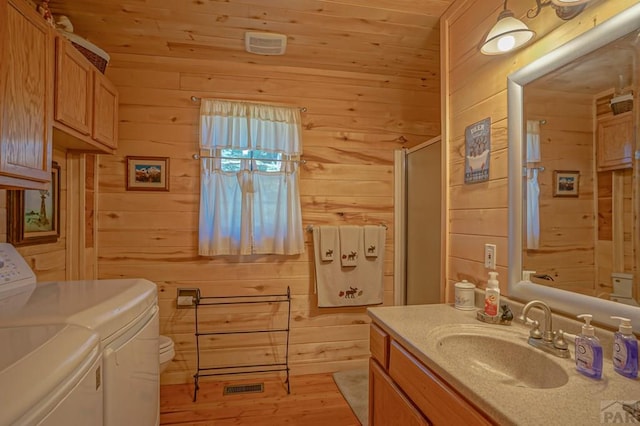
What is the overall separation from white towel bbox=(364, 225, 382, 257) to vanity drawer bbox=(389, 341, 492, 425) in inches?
50.8

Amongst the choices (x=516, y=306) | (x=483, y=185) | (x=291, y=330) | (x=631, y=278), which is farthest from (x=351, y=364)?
(x=631, y=278)

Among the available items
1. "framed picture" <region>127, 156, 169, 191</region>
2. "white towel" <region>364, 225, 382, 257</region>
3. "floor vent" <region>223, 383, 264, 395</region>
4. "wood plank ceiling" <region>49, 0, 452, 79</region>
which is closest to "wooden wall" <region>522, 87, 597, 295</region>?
"wood plank ceiling" <region>49, 0, 452, 79</region>

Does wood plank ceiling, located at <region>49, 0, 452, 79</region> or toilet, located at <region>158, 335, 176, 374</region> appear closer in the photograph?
wood plank ceiling, located at <region>49, 0, 452, 79</region>

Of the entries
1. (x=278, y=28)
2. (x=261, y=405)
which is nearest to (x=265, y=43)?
(x=278, y=28)

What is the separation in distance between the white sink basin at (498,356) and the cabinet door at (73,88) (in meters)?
1.96

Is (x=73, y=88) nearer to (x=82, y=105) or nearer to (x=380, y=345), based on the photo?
(x=82, y=105)

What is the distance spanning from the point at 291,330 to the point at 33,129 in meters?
1.99

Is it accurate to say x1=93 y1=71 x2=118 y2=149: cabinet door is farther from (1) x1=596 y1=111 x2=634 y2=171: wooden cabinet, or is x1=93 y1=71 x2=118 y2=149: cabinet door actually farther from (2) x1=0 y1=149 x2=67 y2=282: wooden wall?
(1) x1=596 y1=111 x2=634 y2=171: wooden cabinet

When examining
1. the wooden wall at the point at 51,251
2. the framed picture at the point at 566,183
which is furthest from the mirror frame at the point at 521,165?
the wooden wall at the point at 51,251

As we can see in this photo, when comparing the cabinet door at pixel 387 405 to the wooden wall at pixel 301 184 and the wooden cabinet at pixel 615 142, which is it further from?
the wooden wall at pixel 301 184

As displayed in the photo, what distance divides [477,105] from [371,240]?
1.30m

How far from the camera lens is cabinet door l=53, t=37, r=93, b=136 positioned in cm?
146

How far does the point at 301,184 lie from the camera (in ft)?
8.09

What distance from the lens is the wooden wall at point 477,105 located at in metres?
1.20
